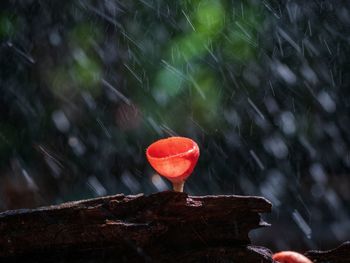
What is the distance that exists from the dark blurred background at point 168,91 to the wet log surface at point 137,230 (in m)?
9.36

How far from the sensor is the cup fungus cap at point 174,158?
10.5 feet

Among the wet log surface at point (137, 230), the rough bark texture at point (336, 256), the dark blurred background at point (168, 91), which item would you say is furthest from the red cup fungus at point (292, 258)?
the dark blurred background at point (168, 91)

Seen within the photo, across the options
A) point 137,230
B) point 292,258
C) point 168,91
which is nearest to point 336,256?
point 292,258

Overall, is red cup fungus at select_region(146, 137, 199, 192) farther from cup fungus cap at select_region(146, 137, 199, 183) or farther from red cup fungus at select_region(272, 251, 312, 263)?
red cup fungus at select_region(272, 251, 312, 263)

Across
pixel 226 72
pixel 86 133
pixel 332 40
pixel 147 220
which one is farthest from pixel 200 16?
pixel 147 220

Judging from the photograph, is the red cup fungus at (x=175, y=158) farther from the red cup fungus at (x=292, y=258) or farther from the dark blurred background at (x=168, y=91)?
the dark blurred background at (x=168, y=91)

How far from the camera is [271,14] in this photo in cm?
1280

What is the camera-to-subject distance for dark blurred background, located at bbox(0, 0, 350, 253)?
1239 cm

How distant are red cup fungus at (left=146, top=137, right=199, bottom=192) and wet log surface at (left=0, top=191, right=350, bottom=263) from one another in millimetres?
385

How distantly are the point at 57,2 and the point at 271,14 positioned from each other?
6338 mm

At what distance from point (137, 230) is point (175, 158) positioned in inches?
27.0

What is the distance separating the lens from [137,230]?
269 cm

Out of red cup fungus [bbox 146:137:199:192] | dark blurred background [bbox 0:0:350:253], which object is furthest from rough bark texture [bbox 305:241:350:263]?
dark blurred background [bbox 0:0:350:253]

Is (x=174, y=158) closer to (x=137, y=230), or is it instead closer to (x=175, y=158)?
(x=175, y=158)
